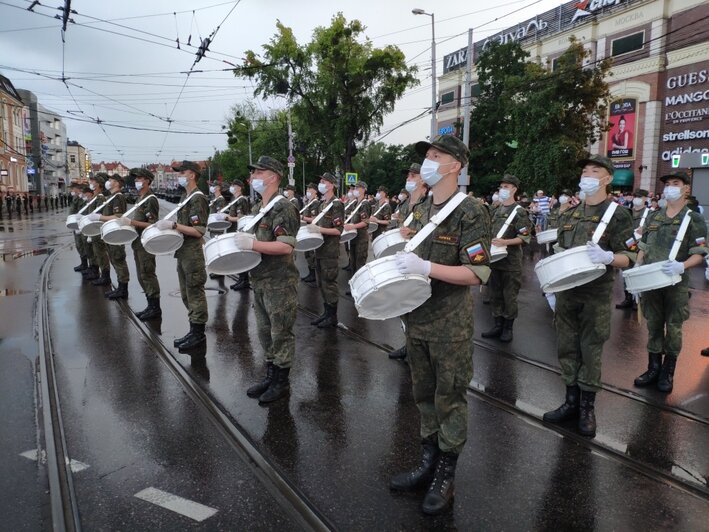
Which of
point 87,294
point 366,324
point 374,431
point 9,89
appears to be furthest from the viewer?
point 9,89

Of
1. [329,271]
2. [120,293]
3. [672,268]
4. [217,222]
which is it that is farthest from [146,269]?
[672,268]

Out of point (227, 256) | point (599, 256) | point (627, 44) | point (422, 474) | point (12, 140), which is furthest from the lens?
point (12, 140)

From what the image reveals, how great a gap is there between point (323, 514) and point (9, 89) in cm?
7698

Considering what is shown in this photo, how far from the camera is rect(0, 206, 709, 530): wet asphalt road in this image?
3.11 m

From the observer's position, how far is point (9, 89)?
63.0 meters

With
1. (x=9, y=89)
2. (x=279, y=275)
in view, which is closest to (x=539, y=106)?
(x=279, y=275)

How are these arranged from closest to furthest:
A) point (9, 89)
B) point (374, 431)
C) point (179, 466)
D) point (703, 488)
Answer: point (703, 488)
point (179, 466)
point (374, 431)
point (9, 89)

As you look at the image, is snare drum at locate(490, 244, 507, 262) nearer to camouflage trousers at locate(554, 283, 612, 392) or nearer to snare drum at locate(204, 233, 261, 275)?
camouflage trousers at locate(554, 283, 612, 392)

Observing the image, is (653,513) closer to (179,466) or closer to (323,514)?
(323,514)

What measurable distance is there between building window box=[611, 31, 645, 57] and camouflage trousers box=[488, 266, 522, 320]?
100 feet

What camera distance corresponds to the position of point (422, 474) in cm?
331

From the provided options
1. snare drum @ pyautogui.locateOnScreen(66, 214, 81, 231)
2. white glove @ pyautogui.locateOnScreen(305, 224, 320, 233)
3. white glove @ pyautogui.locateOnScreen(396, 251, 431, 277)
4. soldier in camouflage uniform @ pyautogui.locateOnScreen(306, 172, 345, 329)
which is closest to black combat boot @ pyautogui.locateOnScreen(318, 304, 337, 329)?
soldier in camouflage uniform @ pyautogui.locateOnScreen(306, 172, 345, 329)

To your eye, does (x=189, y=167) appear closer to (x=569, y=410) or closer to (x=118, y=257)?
(x=118, y=257)

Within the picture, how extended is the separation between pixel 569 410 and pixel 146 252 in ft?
19.7
